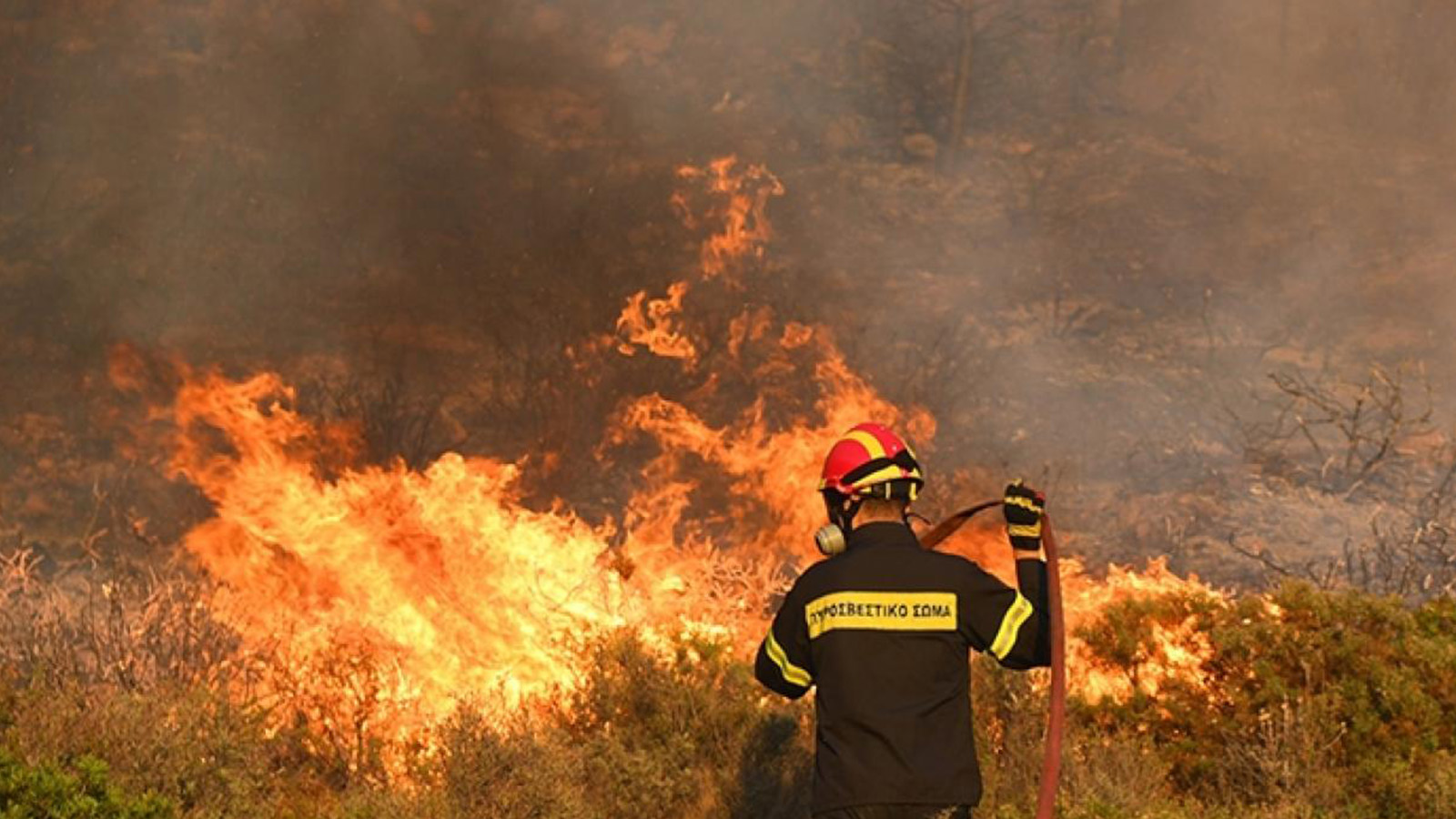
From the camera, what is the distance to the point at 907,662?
480 cm

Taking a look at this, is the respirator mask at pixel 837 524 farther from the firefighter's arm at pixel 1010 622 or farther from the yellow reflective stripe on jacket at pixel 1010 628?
the yellow reflective stripe on jacket at pixel 1010 628

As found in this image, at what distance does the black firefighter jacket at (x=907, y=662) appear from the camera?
4777 millimetres

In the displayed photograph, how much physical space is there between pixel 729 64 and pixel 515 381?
6.12m

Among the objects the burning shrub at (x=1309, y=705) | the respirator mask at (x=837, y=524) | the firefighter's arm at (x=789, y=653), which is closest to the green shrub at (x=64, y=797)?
the firefighter's arm at (x=789, y=653)

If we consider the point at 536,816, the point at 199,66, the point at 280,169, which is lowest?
the point at 536,816

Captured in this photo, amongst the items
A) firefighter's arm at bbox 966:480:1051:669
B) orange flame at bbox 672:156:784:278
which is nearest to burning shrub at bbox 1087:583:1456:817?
firefighter's arm at bbox 966:480:1051:669

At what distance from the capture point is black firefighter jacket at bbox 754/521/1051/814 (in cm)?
478

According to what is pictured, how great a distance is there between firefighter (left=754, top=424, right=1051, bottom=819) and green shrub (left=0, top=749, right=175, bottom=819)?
2.94 meters

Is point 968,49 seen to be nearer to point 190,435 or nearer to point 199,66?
point 199,66

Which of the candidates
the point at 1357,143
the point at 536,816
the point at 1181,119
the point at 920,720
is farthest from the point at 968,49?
the point at 920,720

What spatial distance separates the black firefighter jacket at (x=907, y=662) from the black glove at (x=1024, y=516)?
0.67ft

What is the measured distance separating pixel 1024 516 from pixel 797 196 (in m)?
11.4

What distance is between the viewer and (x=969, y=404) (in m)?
13.3

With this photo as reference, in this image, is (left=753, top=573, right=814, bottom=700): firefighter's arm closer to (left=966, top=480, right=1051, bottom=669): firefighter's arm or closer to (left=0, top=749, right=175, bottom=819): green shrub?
(left=966, top=480, right=1051, bottom=669): firefighter's arm
